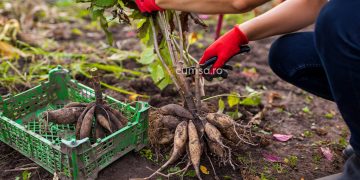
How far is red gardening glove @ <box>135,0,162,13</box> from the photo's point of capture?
159 centimetres

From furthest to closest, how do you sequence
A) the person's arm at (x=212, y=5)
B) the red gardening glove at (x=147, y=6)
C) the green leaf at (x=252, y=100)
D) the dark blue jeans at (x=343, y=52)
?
the green leaf at (x=252, y=100) < the red gardening glove at (x=147, y=6) < the person's arm at (x=212, y=5) < the dark blue jeans at (x=343, y=52)

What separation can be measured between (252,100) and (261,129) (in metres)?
0.20

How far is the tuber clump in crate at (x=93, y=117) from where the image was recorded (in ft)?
5.36

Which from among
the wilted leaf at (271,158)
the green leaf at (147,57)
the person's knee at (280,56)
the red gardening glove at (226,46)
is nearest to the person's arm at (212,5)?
the red gardening glove at (226,46)

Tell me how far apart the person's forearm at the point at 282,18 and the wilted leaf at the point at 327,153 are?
22.8 inches

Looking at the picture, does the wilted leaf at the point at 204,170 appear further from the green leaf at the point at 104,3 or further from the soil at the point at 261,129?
the green leaf at the point at 104,3

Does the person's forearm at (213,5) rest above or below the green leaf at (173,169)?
above

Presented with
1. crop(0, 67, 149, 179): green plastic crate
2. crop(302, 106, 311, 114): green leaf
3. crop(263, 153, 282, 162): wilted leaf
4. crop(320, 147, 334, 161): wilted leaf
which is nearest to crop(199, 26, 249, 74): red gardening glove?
crop(0, 67, 149, 179): green plastic crate

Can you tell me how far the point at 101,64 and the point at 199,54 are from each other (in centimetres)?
66

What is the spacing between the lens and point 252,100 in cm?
219

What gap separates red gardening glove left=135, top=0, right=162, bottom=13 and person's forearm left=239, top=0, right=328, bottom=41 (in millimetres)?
361

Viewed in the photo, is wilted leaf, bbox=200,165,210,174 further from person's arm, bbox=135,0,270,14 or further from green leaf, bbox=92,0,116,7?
green leaf, bbox=92,0,116,7

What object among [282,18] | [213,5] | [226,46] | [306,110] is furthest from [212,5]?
[306,110]

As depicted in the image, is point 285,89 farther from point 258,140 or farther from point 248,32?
point 248,32
